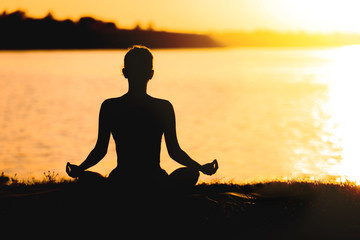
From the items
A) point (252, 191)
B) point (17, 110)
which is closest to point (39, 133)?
point (17, 110)

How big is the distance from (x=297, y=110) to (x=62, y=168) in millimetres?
37699

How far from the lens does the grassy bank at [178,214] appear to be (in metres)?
8.23

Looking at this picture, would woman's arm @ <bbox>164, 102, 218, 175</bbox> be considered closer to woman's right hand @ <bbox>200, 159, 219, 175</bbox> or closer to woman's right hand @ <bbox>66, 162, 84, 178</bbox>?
woman's right hand @ <bbox>200, 159, 219, 175</bbox>

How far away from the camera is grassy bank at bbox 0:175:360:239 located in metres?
8.23

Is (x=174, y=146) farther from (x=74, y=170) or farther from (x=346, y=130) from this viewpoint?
(x=346, y=130)

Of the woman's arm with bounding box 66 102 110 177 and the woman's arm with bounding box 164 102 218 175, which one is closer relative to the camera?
the woman's arm with bounding box 164 102 218 175

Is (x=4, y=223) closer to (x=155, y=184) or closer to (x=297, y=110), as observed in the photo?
(x=155, y=184)

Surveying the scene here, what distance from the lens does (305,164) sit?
27844 millimetres

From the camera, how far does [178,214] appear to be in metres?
8.40

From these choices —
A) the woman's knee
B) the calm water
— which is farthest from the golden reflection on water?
the woman's knee

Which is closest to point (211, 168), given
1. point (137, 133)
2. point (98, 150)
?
point (137, 133)

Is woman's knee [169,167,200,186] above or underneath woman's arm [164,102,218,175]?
underneath

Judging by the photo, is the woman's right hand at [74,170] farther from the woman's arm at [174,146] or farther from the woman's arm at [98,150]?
the woman's arm at [174,146]

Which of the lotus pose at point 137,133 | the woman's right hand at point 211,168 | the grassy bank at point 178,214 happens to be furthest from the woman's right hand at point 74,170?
the woman's right hand at point 211,168
